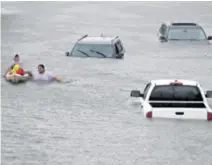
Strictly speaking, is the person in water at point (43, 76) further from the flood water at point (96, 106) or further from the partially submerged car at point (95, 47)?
the partially submerged car at point (95, 47)

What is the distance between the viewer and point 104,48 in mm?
35125

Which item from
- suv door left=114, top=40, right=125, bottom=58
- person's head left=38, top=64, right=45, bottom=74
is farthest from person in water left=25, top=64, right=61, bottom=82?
suv door left=114, top=40, right=125, bottom=58

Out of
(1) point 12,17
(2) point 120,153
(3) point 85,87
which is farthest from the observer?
(1) point 12,17

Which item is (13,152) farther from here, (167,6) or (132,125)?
(167,6)

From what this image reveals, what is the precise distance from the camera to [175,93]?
22812 mm

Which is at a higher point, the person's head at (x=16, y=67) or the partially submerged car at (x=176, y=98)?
the partially submerged car at (x=176, y=98)

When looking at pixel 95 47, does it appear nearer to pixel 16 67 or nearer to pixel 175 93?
pixel 16 67

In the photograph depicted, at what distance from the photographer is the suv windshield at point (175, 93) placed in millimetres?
22734

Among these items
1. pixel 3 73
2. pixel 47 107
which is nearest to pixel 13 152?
pixel 47 107

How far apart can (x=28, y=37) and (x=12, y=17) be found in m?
14.5

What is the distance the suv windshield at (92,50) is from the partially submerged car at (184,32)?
685 cm

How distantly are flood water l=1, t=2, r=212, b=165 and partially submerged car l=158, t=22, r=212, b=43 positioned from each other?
18.5 inches

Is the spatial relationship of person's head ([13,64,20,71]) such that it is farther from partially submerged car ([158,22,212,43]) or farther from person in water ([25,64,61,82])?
partially submerged car ([158,22,212,43])

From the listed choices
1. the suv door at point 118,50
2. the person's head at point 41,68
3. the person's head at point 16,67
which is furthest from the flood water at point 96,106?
the person's head at point 16,67
